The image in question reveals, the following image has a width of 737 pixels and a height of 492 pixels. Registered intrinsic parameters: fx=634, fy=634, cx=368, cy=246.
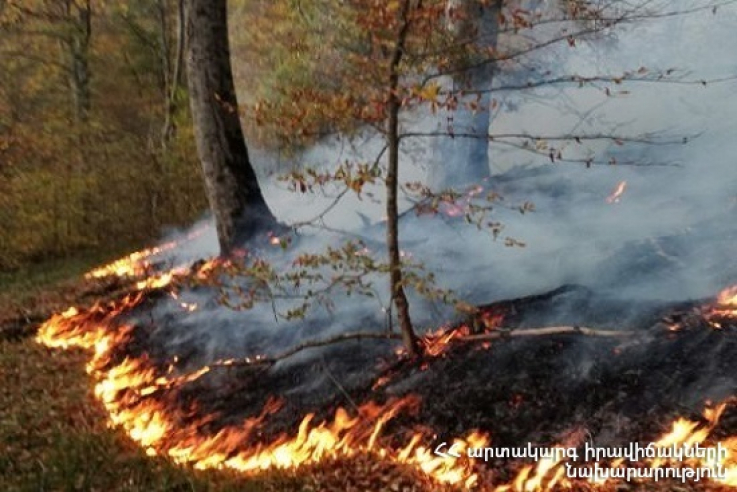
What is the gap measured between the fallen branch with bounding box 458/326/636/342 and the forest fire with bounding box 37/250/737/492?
0.92 ft

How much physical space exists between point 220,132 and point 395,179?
449cm

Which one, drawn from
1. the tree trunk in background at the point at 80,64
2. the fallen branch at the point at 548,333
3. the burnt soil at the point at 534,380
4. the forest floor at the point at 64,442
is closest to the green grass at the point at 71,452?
the forest floor at the point at 64,442

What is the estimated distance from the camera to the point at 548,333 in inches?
223

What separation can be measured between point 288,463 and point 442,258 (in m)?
4.01

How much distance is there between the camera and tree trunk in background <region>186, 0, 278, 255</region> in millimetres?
9148

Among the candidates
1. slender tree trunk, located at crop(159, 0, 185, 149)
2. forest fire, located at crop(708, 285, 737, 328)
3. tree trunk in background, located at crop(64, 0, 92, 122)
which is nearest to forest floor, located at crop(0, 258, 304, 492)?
forest fire, located at crop(708, 285, 737, 328)

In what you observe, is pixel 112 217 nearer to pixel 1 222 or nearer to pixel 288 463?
pixel 1 222

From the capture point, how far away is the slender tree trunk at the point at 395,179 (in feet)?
17.3

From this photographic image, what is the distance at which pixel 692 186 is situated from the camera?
29.3 ft

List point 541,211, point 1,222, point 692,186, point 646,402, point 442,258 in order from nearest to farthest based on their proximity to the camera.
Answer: point 646,402, point 442,258, point 692,186, point 541,211, point 1,222

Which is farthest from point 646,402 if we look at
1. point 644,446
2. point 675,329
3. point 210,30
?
point 210,30

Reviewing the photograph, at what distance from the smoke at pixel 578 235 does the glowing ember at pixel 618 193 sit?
10cm

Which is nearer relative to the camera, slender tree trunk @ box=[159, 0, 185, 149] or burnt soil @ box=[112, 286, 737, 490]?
burnt soil @ box=[112, 286, 737, 490]

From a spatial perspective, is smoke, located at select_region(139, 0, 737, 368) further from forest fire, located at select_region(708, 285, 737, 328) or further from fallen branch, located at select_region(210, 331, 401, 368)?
fallen branch, located at select_region(210, 331, 401, 368)
